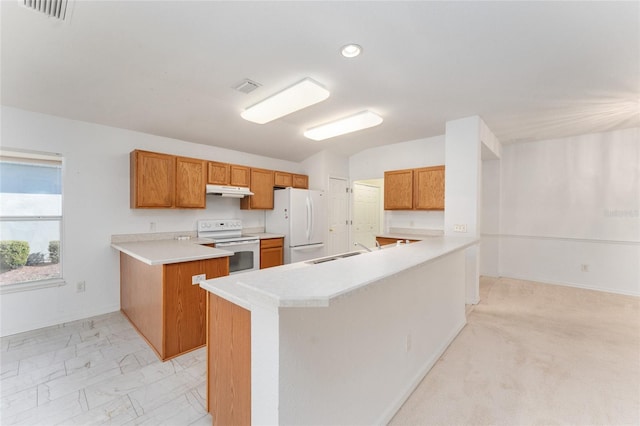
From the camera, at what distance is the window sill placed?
2.85 meters

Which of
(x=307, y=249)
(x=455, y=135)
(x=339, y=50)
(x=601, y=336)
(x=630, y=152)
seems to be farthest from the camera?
(x=307, y=249)

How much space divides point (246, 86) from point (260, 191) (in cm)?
224

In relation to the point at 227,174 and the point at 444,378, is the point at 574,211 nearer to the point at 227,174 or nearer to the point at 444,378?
the point at 444,378

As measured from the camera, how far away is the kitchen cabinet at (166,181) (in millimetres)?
3410

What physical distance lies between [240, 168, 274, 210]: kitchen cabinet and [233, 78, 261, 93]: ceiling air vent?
1968mm

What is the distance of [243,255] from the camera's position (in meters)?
4.12

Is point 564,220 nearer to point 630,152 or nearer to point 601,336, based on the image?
point 630,152

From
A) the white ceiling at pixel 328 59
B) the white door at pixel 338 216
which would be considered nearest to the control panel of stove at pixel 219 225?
the white ceiling at pixel 328 59

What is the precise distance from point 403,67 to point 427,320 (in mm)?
2230

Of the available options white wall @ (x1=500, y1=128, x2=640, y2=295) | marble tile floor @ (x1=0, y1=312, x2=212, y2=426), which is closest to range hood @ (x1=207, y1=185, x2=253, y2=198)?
marble tile floor @ (x1=0, y1=312, x2=212, y2=426)

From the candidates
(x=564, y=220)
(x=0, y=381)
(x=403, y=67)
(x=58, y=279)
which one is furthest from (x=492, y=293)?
(x=58, y=279)

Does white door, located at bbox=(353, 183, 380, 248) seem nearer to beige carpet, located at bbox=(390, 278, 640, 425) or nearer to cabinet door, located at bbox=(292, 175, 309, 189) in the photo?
cabinet door, located at bbox=(292, 175, 309, 189)

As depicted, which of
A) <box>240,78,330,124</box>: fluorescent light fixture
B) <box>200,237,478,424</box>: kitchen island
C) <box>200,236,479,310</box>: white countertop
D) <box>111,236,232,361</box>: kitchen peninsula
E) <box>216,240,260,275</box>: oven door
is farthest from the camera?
<box>216,240,260,275</box>: oven door

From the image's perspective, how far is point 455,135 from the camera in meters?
3.76
